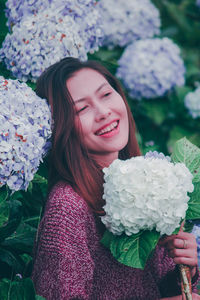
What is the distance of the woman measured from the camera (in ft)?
5.21

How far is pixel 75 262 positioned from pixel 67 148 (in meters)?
0.48

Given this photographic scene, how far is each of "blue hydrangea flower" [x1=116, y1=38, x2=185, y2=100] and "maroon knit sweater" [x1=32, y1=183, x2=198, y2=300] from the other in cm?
162

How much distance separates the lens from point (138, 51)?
314 cm

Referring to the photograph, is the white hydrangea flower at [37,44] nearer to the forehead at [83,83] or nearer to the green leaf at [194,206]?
the forehead at [83,83]

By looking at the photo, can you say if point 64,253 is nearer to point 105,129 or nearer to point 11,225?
point 11,225

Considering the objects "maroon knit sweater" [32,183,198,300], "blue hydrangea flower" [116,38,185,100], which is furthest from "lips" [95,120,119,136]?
"blue hydrangea flower" [116,38,185,100]

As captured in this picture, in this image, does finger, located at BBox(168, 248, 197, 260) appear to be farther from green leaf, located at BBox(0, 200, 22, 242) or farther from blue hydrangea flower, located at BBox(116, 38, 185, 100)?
blue hydrangea flower, located at BBox(116, 38, 185, 100)

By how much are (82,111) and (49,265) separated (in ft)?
2.09

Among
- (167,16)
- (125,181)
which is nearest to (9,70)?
(125,181)

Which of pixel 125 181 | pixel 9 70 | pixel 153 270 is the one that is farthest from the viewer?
pixel 9 70

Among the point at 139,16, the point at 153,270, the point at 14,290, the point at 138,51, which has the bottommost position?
the point at 153,270

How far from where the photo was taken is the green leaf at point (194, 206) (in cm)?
157

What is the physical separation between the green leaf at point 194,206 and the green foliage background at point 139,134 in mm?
624

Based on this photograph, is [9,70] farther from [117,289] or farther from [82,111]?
[117,289]
